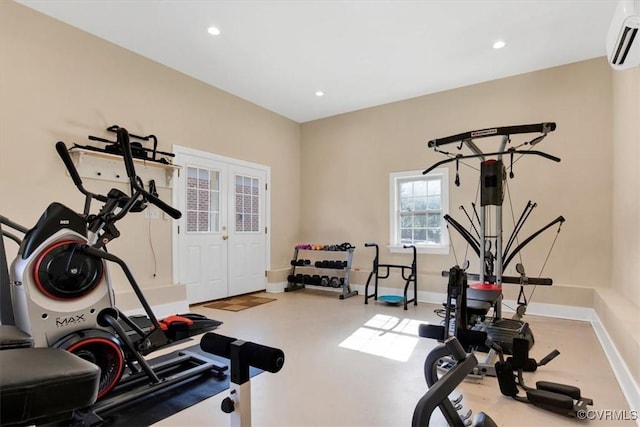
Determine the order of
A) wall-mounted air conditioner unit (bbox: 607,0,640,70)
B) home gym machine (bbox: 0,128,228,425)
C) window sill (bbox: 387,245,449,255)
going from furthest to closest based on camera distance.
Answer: window sill (bbox: 387,245,449,255) < wall-mounted air conditioner unit (bbox: 607,0,640,70) < home gym machine (bbox: 0,128,228,425)

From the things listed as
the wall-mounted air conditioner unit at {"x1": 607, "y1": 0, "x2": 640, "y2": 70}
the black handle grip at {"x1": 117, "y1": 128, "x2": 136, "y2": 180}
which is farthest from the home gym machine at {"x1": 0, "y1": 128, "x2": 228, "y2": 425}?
the wall-mounted air conditioner unit at {"x1": 607, "y1": 0, "x2": 640, "y2": 70}

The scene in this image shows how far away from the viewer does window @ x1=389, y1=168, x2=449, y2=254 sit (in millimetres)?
5410

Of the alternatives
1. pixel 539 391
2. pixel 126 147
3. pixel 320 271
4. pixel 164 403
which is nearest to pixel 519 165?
pixel 539 391

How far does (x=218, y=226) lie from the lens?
5.46 meters

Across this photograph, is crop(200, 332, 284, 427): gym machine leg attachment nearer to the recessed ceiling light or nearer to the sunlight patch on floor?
the sunlight patch on floor

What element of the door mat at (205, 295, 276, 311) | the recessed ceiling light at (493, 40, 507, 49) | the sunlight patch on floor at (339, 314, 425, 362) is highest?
the recessed ceiling light at (493, 40, 507, 49)

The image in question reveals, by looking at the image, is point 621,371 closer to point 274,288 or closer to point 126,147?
point 126,147

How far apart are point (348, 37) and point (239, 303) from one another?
401 centimetres

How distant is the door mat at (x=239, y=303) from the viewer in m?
4.93

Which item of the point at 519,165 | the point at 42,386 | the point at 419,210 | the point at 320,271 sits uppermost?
the point at 519,165

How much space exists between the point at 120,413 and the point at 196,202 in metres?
3.46

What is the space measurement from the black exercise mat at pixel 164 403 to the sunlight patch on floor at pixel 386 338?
118 centimetres

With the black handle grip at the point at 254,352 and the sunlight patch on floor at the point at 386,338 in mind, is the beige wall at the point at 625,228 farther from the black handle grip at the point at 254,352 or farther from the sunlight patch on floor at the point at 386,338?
the black handle grip at the point at 254,352

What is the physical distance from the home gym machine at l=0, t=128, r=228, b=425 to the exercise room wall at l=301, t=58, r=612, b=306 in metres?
4.37
